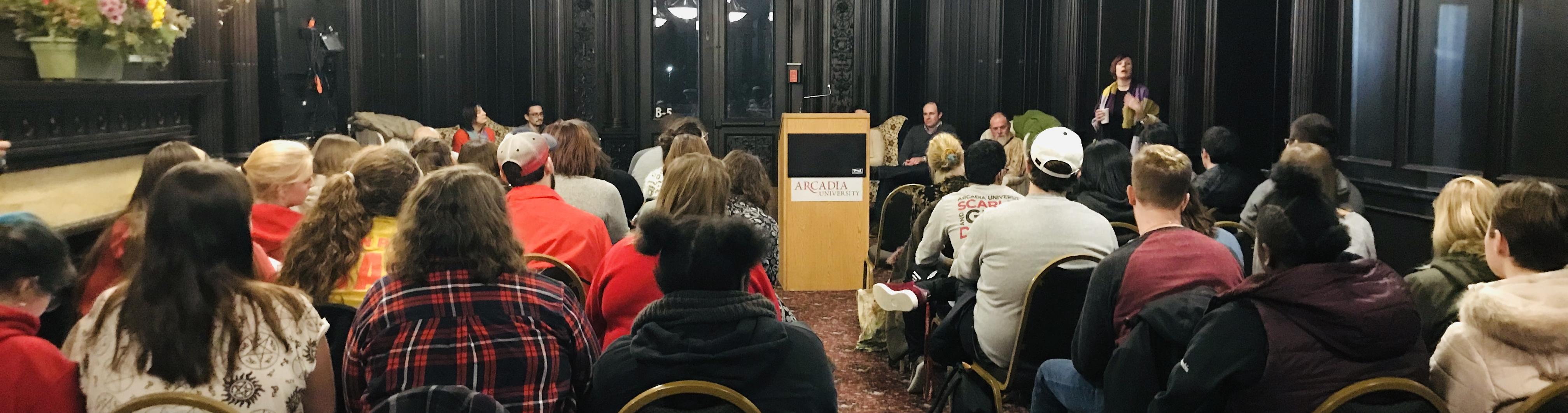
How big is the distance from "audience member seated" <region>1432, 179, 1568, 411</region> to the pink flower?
147 inches

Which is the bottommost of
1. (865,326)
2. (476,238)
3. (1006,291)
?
(865,326)

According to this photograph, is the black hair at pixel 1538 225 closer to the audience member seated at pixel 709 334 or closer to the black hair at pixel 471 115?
the audience member seated at pixel 709 334

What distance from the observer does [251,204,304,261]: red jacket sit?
10.2 ft

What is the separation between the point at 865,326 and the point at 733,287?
3258 mm

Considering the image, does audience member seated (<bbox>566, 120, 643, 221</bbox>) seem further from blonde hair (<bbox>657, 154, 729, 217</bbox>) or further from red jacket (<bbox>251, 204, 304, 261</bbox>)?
red jacket (<bbox>251, 204, 304, 261</bbox>)

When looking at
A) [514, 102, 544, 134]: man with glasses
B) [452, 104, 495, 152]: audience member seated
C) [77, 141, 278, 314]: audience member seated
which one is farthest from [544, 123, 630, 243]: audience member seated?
[514, 102, 544, 134]: man with glasses

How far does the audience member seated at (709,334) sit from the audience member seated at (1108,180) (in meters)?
1.73

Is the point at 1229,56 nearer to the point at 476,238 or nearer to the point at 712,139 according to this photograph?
the point at 712,139

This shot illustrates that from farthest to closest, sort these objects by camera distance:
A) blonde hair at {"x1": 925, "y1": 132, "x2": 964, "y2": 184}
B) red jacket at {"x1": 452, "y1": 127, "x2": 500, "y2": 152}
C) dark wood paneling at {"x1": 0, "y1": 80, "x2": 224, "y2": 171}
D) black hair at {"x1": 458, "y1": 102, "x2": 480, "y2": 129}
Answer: black hair at {"x1": 458, "y1": 102, "x2": 480, "y2": 129}
red jacket at {"x1": 452, "y1": 127, "x2": 500, "y2": 152}
blonde hair at {"x1": 925, "y1": 132, "x2": 964, "y2": 184}
dark wood paneling at {"x1": 0, "y1": 80, "x2": 224, "y2": 171}

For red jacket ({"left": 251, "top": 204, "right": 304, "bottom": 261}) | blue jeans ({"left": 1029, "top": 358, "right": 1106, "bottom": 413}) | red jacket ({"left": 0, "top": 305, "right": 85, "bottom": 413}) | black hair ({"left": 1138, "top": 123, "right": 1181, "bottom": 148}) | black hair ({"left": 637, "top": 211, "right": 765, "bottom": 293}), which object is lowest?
blue jeans ({"left": 1029, "top": 358, "right": 1106, "bottom": 413})

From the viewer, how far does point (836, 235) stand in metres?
6.83

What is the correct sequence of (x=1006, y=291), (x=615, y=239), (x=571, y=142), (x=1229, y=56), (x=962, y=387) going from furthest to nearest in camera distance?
(x=1229, y=56) → (x=571, y=142) → (x=615, y=239) → (x=962, y=387) → (x=1006, y=291)

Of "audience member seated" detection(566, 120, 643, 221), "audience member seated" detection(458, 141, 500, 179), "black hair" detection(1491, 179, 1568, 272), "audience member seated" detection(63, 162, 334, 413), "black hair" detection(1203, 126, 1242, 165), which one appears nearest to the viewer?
"audience member seated" detection(63, 162, 334, 413)

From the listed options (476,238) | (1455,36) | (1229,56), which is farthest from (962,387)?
(1229,56)
